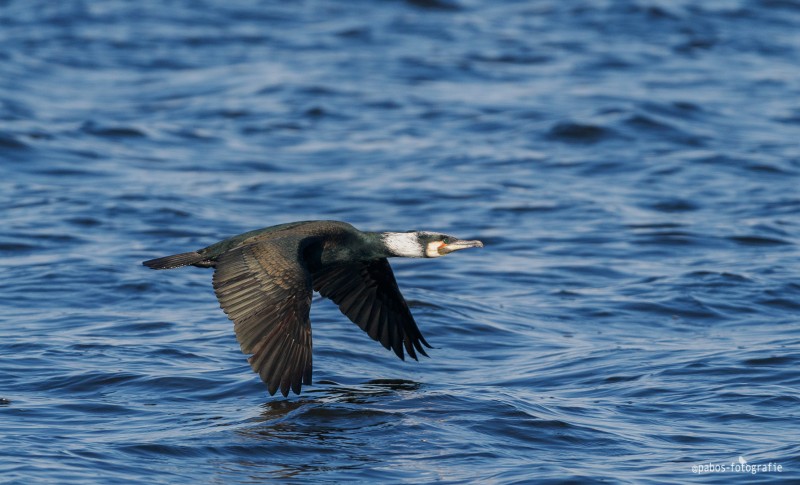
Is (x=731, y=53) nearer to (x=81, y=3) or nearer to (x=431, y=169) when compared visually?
(x=431, y=169)

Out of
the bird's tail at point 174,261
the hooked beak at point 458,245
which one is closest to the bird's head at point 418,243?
the hooked beak at point 458,245

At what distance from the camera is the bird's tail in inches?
351

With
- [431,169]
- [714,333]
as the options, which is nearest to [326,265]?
[714,333]

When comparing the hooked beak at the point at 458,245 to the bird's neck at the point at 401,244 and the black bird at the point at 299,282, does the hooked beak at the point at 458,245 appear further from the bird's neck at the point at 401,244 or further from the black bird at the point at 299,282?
the bird's neck at the point at 401,244

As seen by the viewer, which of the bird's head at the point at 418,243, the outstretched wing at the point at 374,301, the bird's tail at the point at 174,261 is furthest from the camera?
the outstretched wing at the point at 374,301

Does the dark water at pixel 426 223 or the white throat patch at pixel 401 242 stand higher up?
the white throat patch at pixel 401 242

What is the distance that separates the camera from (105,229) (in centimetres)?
1409

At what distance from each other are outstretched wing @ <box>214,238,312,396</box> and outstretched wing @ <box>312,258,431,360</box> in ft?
4.56

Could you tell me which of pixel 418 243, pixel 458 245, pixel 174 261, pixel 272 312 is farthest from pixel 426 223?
pixel 272 312

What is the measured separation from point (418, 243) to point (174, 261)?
5.80ft

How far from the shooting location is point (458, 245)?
9055 millimetres

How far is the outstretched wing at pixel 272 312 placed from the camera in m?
7.95

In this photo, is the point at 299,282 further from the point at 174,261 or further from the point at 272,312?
the point at 174,261

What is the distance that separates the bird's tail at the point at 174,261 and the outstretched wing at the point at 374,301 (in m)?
1.05
